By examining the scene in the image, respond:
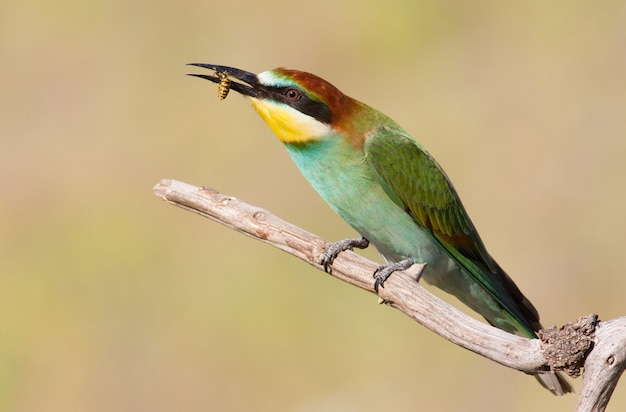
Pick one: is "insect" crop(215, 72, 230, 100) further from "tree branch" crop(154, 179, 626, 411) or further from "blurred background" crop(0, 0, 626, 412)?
"blurred background" crop(0, 0, 626, 412)

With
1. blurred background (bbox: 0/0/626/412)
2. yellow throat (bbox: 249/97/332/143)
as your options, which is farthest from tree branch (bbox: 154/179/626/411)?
blurred background (bbox: 0/0/626/412)

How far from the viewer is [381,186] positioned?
3084 millimetres

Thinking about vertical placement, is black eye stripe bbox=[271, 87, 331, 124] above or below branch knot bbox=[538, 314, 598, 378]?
above

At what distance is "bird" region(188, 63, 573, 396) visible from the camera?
9.70ft

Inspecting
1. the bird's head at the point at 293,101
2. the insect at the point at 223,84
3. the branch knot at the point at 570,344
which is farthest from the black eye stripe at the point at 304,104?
the branch knot at the point at 570,344

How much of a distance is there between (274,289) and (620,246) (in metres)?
1.70

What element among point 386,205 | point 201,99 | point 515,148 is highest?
point 515,148

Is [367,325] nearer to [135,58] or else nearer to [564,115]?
[564,115]

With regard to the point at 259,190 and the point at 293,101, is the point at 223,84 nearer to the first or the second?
the point at 293,101

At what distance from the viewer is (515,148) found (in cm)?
520

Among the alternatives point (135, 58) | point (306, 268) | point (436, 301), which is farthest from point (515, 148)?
point (436, 301)

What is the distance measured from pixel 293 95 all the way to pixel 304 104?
0.14 ft

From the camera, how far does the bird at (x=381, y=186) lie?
2957 millimetres

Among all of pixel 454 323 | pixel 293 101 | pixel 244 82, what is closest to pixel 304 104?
pixel 293 101
